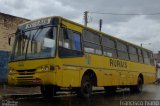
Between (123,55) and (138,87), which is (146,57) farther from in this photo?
(123,55)

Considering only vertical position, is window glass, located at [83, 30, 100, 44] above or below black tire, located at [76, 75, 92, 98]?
above

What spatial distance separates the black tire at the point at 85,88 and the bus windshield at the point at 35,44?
2.46m

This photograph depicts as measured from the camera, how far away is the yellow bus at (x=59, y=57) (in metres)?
12.2

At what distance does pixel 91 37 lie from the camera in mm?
15383

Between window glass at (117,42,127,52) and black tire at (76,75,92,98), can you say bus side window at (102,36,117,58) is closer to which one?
window glass at (117,42,127,52)

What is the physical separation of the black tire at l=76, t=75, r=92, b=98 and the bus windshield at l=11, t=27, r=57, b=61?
8.07 ft

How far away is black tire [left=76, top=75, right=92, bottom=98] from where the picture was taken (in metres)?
13.9

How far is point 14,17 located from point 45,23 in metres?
16.4

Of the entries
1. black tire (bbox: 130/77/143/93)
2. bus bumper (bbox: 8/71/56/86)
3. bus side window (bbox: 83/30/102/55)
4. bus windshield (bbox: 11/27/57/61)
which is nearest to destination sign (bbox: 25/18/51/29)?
bus windshield (bbox: 11/27/57/61)

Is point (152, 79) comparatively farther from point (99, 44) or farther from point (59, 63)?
point (59, 63)

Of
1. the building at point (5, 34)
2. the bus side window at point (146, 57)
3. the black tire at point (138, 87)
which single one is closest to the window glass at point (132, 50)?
the black tire at point (138, 87)

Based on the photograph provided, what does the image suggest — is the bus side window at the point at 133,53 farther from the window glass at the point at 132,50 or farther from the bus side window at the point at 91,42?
the bus side window at the point at 91,42

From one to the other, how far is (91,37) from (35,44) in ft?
11.4

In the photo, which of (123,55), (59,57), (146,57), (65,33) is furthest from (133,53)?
(59,57)
